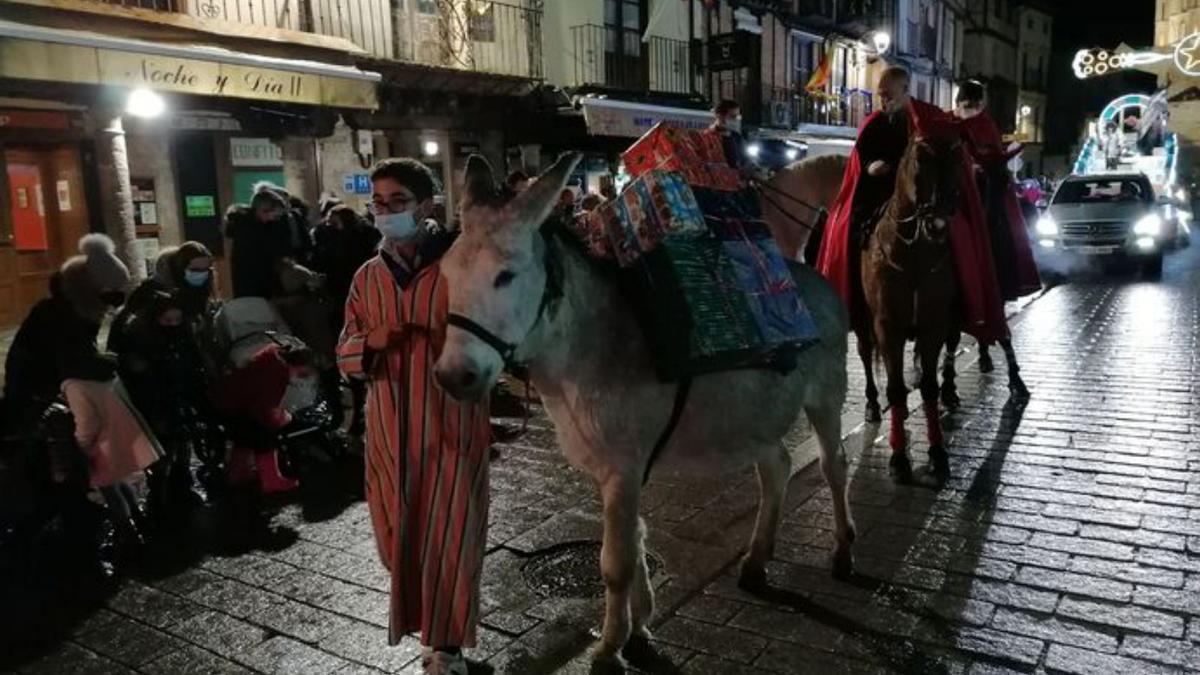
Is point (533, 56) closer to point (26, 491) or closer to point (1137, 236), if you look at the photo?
point (1137, 236)

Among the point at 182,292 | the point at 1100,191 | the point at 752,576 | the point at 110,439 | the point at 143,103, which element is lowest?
the point at 752,576

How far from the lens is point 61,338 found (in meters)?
5.06

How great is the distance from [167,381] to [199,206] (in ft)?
27.6

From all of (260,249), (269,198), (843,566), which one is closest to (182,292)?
(260,249)

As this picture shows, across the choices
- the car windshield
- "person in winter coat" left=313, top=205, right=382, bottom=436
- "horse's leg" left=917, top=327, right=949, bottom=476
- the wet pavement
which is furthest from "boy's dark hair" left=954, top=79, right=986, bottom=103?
the car windshield

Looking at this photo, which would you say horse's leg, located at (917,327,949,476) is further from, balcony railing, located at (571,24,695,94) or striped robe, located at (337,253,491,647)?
balcony railing, located at (571,24,695,94)

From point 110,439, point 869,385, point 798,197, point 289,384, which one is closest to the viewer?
point 110,439

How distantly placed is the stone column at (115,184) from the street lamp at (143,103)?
0.79ft

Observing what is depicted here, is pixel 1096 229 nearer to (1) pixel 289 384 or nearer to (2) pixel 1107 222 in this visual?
(2) pixel 1107 222

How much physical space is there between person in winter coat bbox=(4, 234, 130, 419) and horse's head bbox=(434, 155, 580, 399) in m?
3.23

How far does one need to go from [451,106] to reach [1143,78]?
5453 cm

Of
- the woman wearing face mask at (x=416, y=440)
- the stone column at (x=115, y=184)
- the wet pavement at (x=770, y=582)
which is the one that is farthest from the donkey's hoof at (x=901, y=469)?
the stone column at (x=115, y=184)

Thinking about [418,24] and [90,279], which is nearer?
[90,279]

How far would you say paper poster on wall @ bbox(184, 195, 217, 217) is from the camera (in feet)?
43.6
